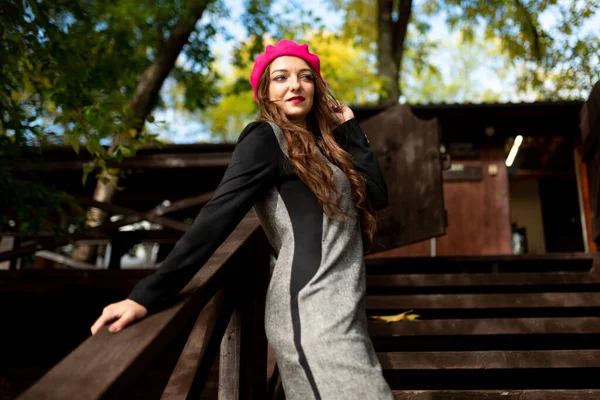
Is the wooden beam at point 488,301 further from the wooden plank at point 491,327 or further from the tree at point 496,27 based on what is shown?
the tree at point 496,27

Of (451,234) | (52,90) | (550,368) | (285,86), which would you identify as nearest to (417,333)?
(550,368)

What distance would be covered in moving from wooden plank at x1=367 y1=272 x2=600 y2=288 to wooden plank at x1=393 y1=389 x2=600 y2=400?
1.48 meters

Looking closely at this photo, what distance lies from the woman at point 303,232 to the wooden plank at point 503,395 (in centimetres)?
143

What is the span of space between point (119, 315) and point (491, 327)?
9.29 ft

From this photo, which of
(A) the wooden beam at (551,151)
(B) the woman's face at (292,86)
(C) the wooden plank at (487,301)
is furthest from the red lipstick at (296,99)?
(A) the wooden beam at (551,151)

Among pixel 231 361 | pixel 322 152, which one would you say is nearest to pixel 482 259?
pixel 231 361

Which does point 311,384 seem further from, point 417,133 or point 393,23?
point 393,23

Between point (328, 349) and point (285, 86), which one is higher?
point (285, 86)

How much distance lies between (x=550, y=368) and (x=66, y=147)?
6.94 m

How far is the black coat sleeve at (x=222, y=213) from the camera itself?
4.97 ft

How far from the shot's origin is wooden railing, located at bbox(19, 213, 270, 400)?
1223 millimetres

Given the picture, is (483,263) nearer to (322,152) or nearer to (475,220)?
(475,220)

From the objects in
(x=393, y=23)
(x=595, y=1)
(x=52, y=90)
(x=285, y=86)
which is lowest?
(x=285, y=86)

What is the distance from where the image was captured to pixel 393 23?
11906mm
